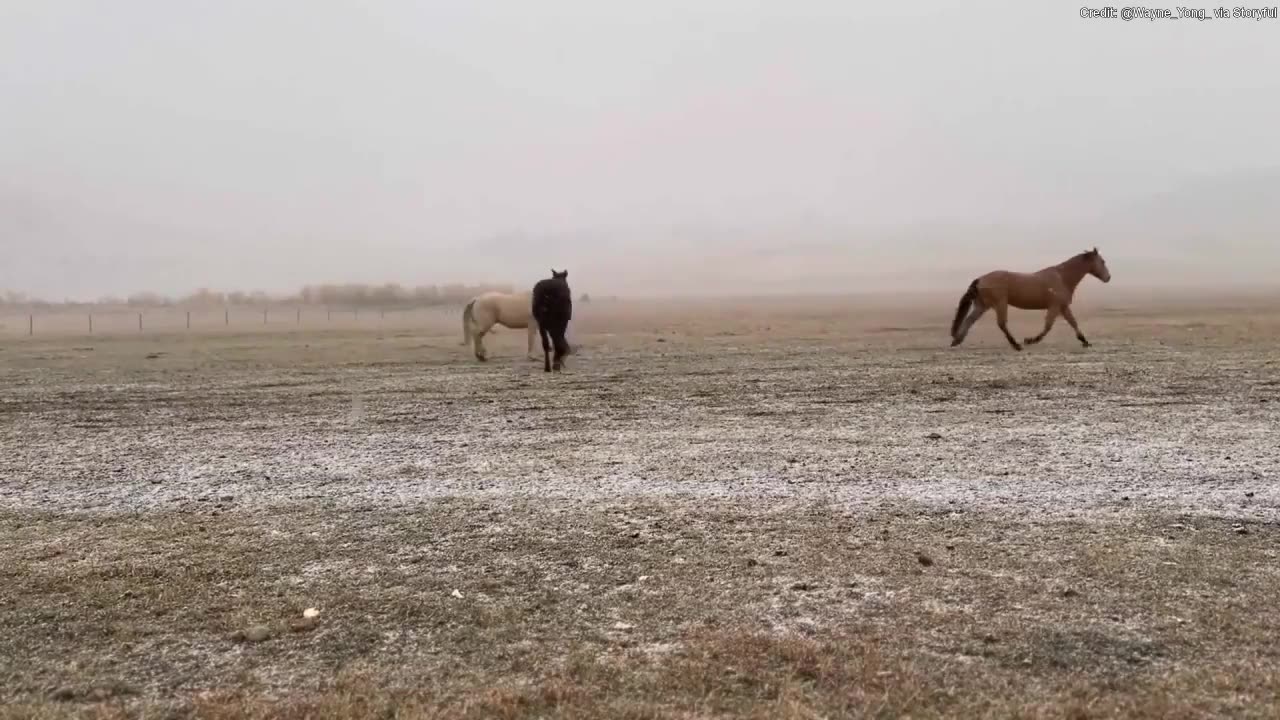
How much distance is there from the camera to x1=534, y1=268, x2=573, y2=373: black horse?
556 inches

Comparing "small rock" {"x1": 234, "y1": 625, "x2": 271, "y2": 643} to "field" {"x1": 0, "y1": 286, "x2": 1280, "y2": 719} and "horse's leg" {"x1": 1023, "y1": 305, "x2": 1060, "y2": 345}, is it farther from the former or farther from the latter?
"horse's leg" {"x1": 1023, "y1": 305, "x2": 1060, "y2": 345}

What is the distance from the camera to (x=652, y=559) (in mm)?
4469

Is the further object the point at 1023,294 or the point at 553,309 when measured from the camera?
Answer: the point at 1023,294

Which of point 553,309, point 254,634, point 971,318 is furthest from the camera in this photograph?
point 971,318

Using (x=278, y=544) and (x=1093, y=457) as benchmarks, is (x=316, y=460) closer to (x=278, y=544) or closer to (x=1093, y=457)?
(x=278, y=544)

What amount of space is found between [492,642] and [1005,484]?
13.5 feet

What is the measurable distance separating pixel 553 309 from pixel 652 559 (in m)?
10.0

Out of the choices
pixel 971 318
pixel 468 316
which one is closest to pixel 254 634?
pixel 468 316

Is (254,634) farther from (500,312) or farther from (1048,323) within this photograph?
(1048,323)

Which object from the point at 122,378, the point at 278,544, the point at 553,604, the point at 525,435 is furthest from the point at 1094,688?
the point at 122,378

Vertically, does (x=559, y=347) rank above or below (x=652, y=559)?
above

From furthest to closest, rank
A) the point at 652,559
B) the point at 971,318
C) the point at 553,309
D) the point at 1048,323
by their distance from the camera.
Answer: the point at 971,318 → the point at 1048,323 → the point at 553,309 → the point at 652,559

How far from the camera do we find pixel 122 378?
14336 millimetres

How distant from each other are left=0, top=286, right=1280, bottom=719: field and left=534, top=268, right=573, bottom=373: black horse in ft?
13.7
